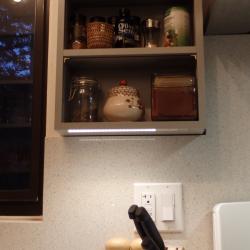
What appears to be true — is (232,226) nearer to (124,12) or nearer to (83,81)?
(83,81)

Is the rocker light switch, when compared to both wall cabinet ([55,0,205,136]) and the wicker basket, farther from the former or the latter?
the wicker basket

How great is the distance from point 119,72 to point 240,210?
1.88 feet

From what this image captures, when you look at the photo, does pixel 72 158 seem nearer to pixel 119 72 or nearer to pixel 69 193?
pixel 69 193

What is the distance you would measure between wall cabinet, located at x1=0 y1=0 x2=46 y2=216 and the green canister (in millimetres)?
457

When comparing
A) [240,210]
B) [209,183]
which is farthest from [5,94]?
[240,210]

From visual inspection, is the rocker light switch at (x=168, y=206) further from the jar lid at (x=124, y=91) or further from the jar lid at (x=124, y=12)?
the jar lid at (x=124, y=12)

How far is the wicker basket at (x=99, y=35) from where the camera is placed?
100 centimetres

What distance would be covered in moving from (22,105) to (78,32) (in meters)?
0.36

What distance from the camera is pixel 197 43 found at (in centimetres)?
95

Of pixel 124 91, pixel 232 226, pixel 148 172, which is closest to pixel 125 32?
pixel 124 91

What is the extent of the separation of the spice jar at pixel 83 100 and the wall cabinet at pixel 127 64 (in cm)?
3

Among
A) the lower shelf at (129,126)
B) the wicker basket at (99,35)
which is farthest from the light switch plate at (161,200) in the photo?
the wicker basket at (99,35)

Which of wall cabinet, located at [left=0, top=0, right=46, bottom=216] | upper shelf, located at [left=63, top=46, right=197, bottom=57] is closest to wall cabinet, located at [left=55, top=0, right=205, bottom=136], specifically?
upper shelf, located at [left=63, top=46, right=197, bottom=57]

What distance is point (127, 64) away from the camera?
3.54 ft
